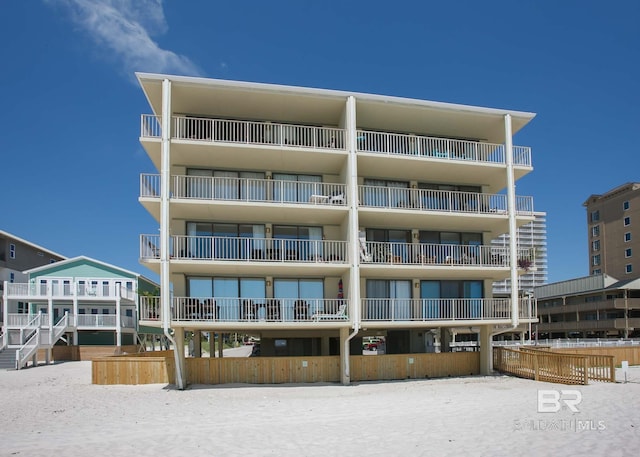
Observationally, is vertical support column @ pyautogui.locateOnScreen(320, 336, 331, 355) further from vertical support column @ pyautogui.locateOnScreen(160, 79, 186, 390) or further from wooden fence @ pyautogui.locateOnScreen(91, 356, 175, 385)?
vertical support column @ pyautogui.locateOnScreen(160, 79, 186, 390)

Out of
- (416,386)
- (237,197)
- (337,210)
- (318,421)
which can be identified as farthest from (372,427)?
(237,197)

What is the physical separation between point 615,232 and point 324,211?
6719 cm

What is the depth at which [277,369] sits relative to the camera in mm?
23516

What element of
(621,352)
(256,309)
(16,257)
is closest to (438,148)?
(256,309)

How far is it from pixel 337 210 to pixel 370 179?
3600 mm

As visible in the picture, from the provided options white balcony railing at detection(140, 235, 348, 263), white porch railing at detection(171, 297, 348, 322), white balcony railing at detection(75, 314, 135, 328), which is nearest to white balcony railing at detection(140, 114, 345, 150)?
white balcony railing at detection(140, 235, 348, 263)

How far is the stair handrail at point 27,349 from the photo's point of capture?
35156 mm

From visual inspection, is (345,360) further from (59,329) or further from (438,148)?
(59,329)

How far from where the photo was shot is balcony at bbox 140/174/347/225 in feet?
73.6

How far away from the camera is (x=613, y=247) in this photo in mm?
76125

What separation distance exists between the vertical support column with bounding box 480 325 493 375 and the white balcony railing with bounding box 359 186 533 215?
588cm

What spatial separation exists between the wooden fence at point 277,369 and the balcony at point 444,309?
6.24 ft

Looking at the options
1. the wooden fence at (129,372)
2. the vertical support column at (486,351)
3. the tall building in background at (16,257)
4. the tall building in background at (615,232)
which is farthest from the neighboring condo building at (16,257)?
the tall building in background at (615,232)
